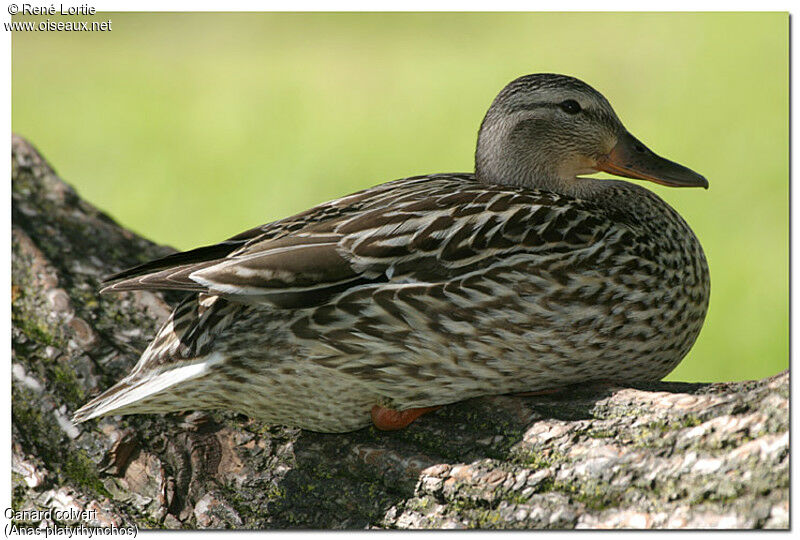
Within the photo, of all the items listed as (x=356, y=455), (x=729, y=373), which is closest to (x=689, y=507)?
(x=356, y=455)

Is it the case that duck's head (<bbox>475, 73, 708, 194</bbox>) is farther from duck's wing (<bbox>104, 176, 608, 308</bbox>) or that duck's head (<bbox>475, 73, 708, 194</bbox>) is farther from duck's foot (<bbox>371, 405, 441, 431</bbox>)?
duck's foot (<bbox>371, 405, 441, 431</bbox>)

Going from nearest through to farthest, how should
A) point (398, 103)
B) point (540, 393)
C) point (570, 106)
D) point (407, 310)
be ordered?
point (407, 310) < point (540, 393) < point (570, 106) < point (398, 103)

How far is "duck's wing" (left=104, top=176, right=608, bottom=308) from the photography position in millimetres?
2348

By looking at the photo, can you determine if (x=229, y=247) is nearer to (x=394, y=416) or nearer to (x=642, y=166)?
(x=394, y=416)

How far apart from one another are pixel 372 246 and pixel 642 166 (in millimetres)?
1151

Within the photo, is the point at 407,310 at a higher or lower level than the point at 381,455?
higher

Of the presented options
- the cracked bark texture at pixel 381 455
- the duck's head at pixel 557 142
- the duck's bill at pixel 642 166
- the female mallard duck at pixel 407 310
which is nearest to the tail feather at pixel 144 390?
the female mallard duck at pixel 407 310


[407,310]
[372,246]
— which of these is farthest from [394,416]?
[372,246]

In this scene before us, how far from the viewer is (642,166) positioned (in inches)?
121

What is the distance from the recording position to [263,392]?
2539 millimetres

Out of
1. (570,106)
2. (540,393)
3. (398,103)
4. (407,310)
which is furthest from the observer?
(398,103)

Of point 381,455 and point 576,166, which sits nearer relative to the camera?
point 381,455

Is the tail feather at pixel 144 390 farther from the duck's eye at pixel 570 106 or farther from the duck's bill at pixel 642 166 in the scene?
the duck's bill at pixel 642 166
